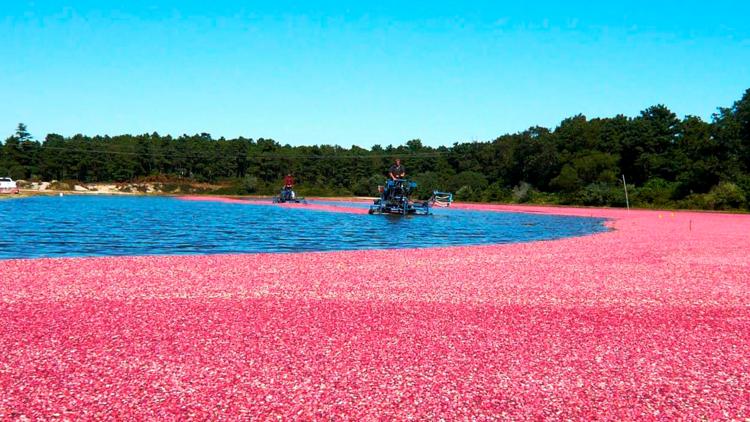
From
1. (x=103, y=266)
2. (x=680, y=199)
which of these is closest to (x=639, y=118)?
(x=680, y=199)

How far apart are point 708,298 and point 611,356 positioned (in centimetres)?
532

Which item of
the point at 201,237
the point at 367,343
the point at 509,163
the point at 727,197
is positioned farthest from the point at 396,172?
the point at 509,163

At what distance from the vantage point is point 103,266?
579 inches

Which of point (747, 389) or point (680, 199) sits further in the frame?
point (680, 199)

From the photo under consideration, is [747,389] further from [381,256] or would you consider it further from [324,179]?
[324,179]

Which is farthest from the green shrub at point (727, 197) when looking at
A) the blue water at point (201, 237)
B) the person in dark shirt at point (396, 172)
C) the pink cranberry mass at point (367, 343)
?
the pink cranberry mass at point (367, 343)

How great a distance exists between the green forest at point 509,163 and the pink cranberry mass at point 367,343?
179 ft

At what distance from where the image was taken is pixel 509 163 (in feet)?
331

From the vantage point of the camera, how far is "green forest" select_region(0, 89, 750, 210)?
65875 millimetres

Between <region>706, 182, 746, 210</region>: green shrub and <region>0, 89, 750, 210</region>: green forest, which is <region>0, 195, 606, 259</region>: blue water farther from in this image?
<region>0, 89, 750, 210</region>: green forest

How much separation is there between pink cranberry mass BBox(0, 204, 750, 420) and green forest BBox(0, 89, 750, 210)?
179 ft

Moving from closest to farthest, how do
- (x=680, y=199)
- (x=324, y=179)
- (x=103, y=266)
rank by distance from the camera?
1. (x=103, y=266)
2. (x=680, y=199)
3. (x=324, y=179)

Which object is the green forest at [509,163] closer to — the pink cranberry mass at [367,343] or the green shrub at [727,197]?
the green shrub at [727,197]

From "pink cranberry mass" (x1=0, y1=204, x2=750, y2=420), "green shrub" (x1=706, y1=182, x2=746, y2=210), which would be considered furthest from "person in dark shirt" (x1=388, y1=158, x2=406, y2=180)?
"green shrub" (x1=706, y1=182, x2=746, y2=210)
